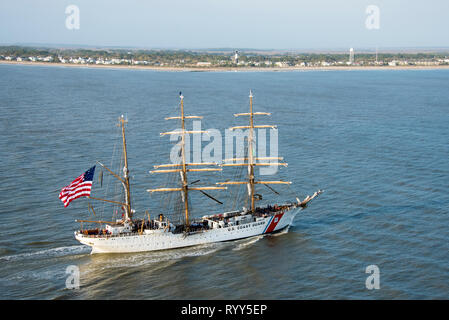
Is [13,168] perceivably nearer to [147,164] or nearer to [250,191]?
[147,164]

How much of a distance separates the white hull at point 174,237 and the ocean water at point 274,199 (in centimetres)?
87

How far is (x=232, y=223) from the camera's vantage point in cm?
5166

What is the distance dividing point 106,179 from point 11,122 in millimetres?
39601

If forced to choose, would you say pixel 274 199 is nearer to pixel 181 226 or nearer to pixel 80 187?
pixel 181 226

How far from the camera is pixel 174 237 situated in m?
50.1

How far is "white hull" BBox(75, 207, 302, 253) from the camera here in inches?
1912

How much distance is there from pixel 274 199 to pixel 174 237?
52.4ft
